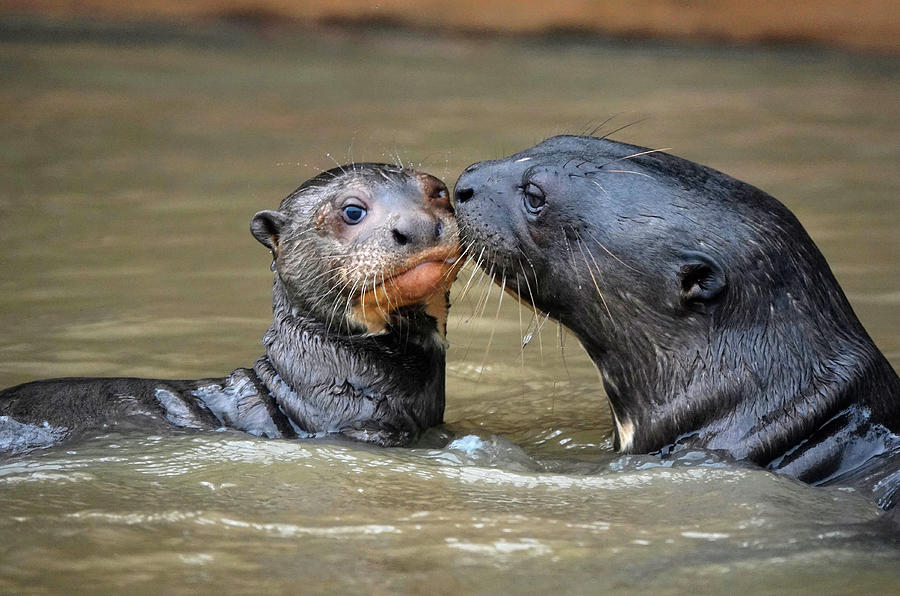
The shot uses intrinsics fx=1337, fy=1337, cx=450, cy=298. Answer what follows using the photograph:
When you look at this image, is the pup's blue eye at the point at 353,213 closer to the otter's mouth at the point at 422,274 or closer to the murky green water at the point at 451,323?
the otter's mouth at the point at 422,274

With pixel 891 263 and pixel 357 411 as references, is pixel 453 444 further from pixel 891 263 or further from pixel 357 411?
pixel 891 263

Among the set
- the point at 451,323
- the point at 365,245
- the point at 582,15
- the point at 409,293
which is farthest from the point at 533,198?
the point at 582,15

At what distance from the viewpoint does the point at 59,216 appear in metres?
8.20

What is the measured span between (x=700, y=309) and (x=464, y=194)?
927 mm

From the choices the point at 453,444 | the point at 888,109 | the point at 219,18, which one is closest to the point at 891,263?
the point at 453,444

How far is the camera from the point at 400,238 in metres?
4.88

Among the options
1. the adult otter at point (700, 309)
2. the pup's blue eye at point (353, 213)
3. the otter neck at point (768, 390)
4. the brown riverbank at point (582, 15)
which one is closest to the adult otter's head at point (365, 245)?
the pup's blue eye at point (353, 213)

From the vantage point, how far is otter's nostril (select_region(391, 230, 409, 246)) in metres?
4.87

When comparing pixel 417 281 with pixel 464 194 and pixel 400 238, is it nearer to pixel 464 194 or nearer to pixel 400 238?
pixel 400 238

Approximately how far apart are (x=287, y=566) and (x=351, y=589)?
23cm

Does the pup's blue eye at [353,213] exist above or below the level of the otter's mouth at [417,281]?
above

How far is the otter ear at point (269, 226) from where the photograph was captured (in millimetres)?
5230

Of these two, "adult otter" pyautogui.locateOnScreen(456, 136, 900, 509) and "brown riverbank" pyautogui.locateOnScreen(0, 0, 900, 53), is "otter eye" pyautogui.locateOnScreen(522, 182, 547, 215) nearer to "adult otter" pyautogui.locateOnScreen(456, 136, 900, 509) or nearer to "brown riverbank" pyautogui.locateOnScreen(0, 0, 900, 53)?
"adult otter" pyautogui.locateOnScreen(456, 136, 900, 509)

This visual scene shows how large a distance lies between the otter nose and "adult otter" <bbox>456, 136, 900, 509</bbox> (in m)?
0.29
